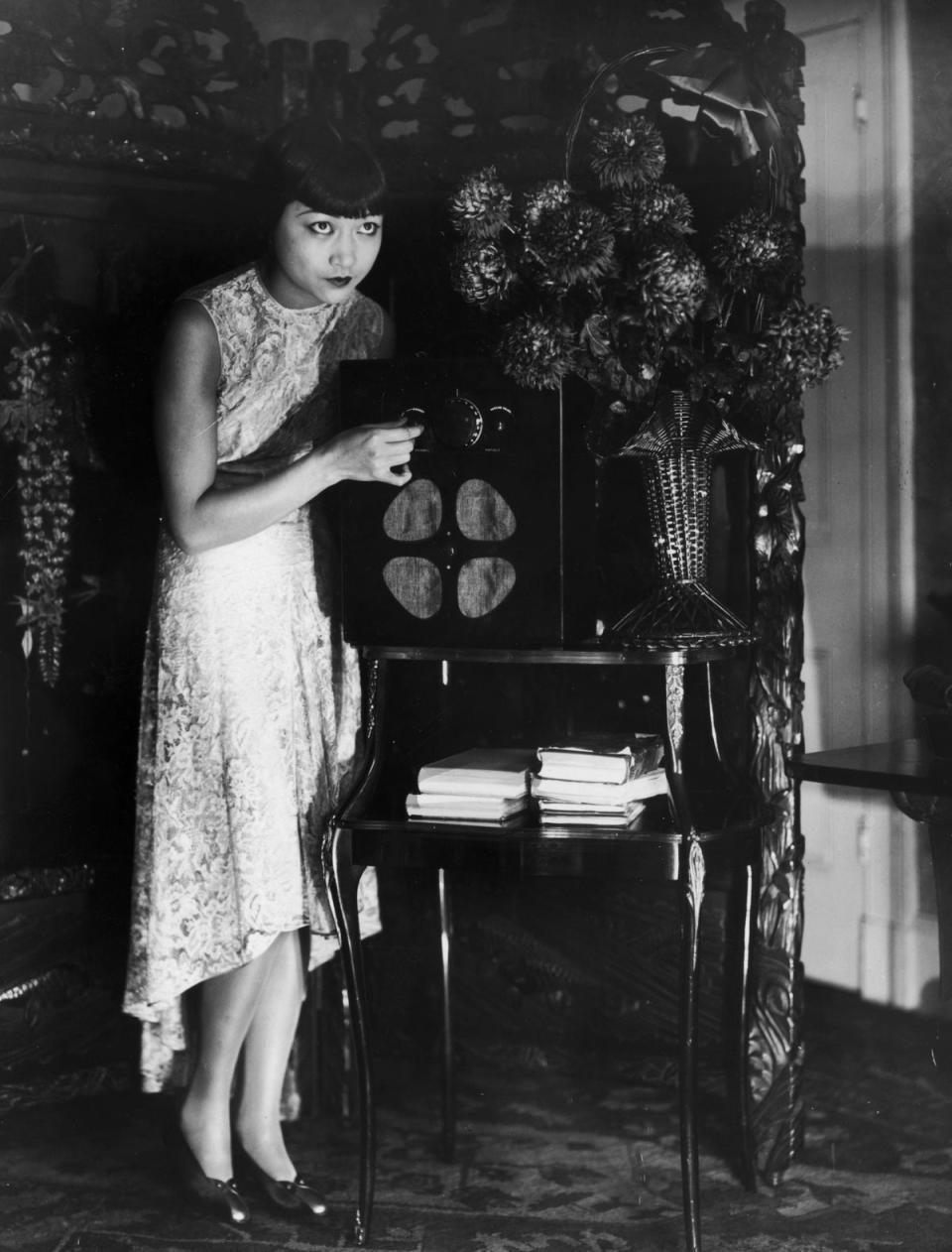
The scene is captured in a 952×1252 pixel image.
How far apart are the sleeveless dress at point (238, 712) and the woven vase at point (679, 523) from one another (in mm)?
566

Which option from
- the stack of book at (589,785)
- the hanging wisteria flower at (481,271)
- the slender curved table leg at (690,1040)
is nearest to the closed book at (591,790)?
the stack of book at (589,785)

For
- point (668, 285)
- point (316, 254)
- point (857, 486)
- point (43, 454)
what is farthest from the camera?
point (857, 486)

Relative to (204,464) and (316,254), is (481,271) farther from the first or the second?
(204,464)

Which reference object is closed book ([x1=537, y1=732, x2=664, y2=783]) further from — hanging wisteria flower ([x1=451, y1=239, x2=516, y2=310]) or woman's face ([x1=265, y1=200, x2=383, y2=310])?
woman's face ([x1=265, y1=200, x2=383, y2=310])

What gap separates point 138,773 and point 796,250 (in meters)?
1.45

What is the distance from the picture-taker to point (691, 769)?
→ 2.54 metres

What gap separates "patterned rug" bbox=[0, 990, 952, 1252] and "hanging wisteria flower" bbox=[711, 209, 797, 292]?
153 cm

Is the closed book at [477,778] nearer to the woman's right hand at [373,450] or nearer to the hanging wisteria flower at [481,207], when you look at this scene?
the woman's right hand at [373,450]

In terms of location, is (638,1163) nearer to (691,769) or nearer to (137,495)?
(691,769)

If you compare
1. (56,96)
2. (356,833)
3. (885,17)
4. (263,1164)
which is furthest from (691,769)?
(56,96)

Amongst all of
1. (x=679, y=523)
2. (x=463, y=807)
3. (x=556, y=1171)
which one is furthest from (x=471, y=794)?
(x=556, y=1171)

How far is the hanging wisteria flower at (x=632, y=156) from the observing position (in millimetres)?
2182

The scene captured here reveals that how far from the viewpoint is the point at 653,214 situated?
2.15 m

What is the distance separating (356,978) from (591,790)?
1.67 feet
